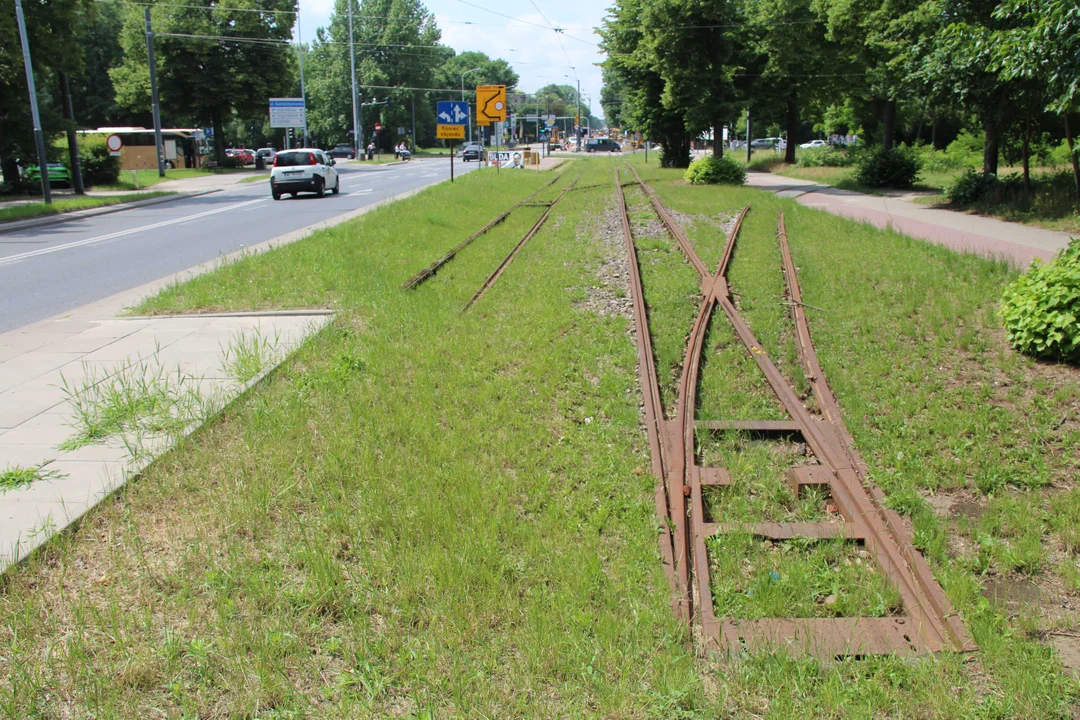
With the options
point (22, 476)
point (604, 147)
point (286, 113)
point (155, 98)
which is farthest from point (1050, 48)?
point (604, 147)

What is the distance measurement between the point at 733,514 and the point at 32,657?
10.9ft

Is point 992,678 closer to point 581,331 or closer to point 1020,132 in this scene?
point 581,331

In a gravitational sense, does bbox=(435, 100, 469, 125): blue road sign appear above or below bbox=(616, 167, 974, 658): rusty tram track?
above

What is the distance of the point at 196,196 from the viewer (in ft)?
118

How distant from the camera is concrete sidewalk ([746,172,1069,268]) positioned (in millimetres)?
13289

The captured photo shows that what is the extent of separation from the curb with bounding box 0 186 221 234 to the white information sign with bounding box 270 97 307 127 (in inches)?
985

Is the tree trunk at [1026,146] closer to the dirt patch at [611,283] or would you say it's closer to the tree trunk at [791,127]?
the dirt patch at [611,283]

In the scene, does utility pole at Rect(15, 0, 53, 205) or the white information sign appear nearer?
utility pole at Rect(15, 0, 53, 205)

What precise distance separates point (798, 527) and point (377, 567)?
7.09 feet

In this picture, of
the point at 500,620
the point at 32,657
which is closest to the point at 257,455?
the point at 32,657

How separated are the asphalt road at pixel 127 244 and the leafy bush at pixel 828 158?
22.1m

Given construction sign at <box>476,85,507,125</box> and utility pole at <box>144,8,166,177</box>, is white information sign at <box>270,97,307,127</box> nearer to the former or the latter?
utility pole at <box>144,8,166,177</box>

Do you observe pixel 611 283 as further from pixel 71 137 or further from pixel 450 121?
pixel 71 137

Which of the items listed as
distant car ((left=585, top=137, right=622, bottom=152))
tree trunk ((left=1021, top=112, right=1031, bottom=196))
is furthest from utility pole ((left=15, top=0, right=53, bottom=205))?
distant car ((left=585, top=137, right=622, bottom=152))
